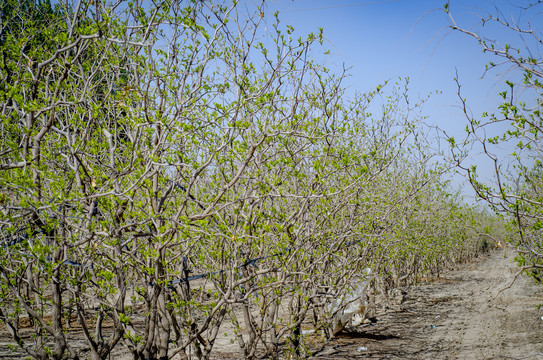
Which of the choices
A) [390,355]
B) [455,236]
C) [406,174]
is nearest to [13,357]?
[390,355]

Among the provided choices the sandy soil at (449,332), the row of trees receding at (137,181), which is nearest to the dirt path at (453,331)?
the sandy soil at (449,332)

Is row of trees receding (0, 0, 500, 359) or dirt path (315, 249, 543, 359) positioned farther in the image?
dirt path (315, 249, 543, 359)

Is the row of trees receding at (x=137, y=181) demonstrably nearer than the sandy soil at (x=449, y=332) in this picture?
Yes

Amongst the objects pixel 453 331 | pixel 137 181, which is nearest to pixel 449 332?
pixel 453 331

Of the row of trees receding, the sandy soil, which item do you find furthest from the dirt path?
the row of trees receding

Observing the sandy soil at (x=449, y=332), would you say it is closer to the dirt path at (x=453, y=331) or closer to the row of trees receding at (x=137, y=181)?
the dirt path at (x=453, y=331)

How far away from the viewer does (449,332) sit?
11.5 meters

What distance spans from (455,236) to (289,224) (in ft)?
69.0

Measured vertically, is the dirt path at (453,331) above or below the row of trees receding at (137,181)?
below

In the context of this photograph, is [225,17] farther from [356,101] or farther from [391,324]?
[391,324]

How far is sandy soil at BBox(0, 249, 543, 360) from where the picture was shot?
8.95 m

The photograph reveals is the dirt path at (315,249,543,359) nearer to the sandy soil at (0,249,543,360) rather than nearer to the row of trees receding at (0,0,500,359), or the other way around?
the sandy soil at (0,249,543,360)

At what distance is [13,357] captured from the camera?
804cm

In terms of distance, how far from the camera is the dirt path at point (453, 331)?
29.5 feet
